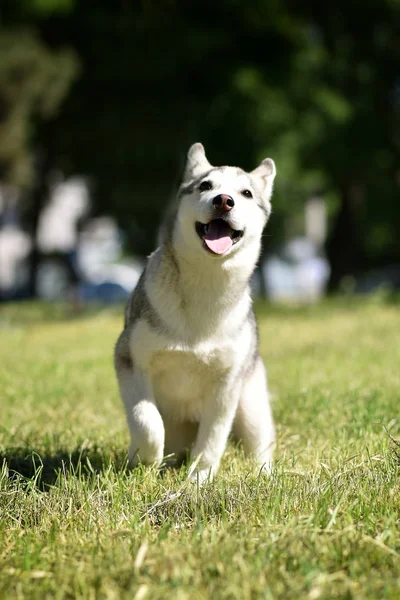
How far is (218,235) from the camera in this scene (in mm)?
3775

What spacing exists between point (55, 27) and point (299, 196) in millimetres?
7290

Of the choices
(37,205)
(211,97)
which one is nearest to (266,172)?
(211,97)

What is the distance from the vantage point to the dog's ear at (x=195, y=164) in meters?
4.30

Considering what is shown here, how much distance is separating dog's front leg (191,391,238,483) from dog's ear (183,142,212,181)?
49.9 inches

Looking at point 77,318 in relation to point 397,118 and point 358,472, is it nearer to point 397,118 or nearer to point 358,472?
point 397,118

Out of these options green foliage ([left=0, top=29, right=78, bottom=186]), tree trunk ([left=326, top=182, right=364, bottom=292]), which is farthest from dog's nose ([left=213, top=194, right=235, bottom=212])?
tree trunk ([left=326, top=182, right=364, bottom=292])

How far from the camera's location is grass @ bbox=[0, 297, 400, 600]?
2.17m

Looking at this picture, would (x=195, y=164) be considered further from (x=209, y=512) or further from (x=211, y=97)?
(x=211, y=97)

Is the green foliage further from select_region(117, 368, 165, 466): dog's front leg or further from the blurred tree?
select_region(117, 368, 165, 466): dog's front leg

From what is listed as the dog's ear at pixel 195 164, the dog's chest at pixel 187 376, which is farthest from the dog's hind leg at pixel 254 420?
the dog's ear at pixel 195 164

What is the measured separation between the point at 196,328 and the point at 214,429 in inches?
20.0

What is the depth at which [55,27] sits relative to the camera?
19.1 m

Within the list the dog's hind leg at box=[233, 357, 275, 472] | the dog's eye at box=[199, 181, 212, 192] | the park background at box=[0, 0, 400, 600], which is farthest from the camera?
the dog's hind leg at box=[233, 357, 275, 472]

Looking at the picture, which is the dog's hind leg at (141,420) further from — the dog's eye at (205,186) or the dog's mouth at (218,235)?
the dog's eye at (205,186)
